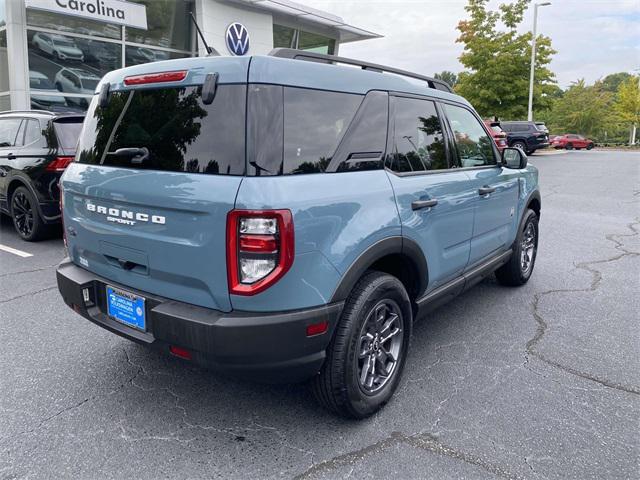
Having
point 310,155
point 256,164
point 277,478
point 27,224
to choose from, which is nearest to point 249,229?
point 256,164

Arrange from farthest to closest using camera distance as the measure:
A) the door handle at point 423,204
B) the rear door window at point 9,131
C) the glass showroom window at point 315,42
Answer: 1. the glass showroom window at point 315,42
2. the rear door window at point 9,131
3. the door handle at point 423,204

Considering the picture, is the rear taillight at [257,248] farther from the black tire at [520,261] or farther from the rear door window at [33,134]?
the rear door window at [33,134]

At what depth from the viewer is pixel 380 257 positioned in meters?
2.61

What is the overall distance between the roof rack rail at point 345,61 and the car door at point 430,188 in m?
0.22

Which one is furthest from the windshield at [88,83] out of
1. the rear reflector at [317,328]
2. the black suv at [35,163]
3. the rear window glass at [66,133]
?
the rear reflector at [317,328]

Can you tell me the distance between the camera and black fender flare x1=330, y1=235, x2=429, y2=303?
2389mm

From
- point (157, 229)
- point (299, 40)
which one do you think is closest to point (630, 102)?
point (299, 40)

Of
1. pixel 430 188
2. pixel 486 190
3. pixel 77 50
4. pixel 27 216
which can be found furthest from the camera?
pixel 77 50

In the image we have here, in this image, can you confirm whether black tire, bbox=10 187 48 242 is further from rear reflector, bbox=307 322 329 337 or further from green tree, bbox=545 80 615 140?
green tree, bbox=545 80 615 140

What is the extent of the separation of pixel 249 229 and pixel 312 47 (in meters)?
20.0

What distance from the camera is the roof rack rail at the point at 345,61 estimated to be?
2.49 m

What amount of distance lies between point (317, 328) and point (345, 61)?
4.89ft

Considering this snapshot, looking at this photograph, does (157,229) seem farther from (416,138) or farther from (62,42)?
(62,42)

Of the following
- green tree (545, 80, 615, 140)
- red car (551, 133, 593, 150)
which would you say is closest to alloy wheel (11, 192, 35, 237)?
red car (551, 133, 593, 150)
